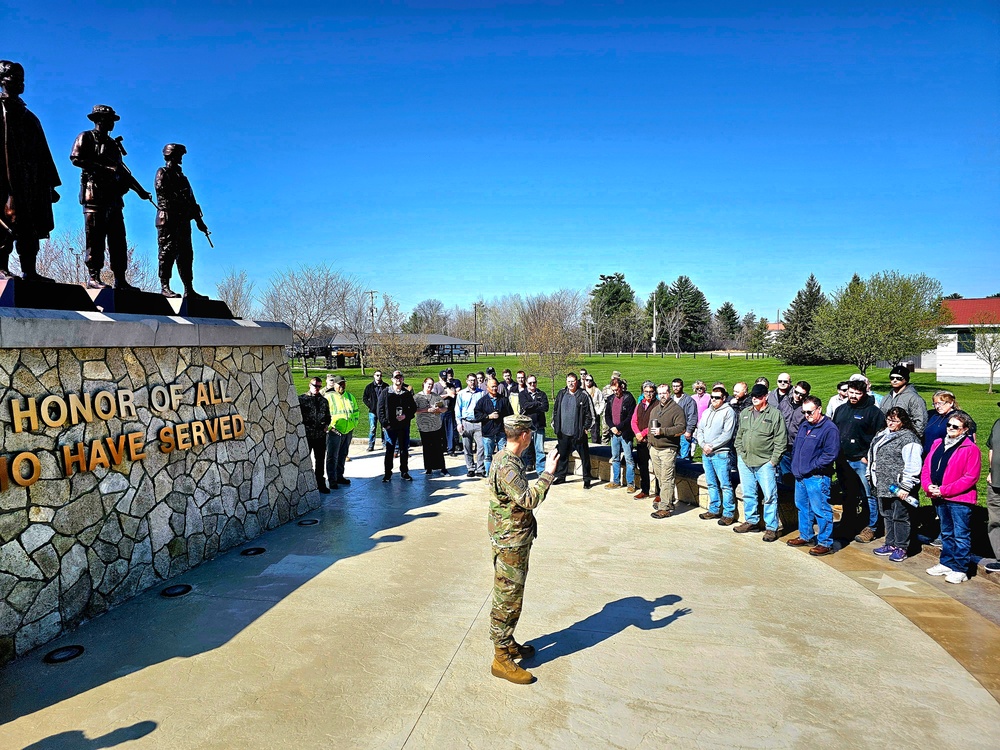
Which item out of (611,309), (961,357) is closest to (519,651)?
(961,357)

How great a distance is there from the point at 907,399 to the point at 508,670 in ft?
20.6

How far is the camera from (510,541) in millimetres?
4262

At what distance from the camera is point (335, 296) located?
4306cm

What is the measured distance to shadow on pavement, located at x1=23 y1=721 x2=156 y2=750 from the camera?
358cm

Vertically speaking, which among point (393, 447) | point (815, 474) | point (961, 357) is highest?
point (961, 357)

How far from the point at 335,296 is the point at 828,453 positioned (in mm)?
39952

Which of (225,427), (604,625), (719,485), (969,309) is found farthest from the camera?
(969,309)

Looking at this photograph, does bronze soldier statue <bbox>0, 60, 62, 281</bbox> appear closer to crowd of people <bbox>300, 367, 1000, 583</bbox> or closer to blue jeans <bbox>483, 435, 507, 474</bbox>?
crowd of people <bbox>300, 367, 1000, 583</bbox>

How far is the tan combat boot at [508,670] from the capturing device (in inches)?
165

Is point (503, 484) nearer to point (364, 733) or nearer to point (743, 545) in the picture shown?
point (364, 733)

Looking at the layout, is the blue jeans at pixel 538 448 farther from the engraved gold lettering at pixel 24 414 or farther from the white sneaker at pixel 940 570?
the engraved gold lettering at pixel 24 414

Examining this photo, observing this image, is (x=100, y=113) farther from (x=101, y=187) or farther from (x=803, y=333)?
(x=803, y=333)

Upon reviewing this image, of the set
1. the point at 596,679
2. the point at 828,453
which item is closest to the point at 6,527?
the point at 596,679

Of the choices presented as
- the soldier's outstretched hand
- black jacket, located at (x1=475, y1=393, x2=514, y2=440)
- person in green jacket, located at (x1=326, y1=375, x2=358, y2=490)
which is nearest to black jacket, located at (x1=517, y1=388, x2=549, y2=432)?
black jacket, located at (x1=475, y1=393, x2=514, y2=440)
